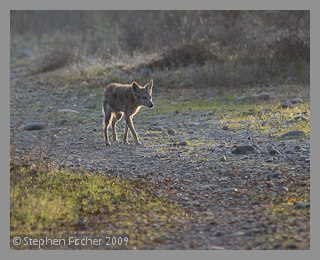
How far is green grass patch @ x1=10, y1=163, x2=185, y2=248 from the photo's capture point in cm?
739

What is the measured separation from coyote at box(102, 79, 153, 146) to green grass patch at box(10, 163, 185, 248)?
11.4ft

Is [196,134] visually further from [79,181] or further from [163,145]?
[79,181]

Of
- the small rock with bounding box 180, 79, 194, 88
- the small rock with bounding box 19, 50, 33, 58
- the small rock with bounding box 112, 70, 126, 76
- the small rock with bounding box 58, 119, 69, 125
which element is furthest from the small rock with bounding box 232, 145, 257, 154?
the small rock with bounding box 19, 50, 33, 58

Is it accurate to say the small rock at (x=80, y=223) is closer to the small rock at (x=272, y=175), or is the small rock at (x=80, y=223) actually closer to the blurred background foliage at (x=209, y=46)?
the small rock at (x=272, y=175)

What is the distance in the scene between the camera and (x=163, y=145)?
12773mm

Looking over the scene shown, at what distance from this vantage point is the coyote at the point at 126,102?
13.3m

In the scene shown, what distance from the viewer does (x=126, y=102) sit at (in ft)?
44.3

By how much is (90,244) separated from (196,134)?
740 cm

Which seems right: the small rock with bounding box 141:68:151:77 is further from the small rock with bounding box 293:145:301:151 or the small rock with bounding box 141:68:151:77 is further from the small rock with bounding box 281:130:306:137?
the small rock with bounding box 293:145:301:151

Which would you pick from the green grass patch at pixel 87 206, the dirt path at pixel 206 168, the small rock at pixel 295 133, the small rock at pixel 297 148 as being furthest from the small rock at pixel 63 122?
the small rock at pixel 297 148

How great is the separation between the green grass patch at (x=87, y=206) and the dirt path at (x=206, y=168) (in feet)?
1.07

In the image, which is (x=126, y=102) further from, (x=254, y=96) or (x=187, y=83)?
(x=187, y=83)

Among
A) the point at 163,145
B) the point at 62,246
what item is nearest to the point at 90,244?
the point at 62,246

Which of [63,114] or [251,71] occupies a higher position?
[251,71]
